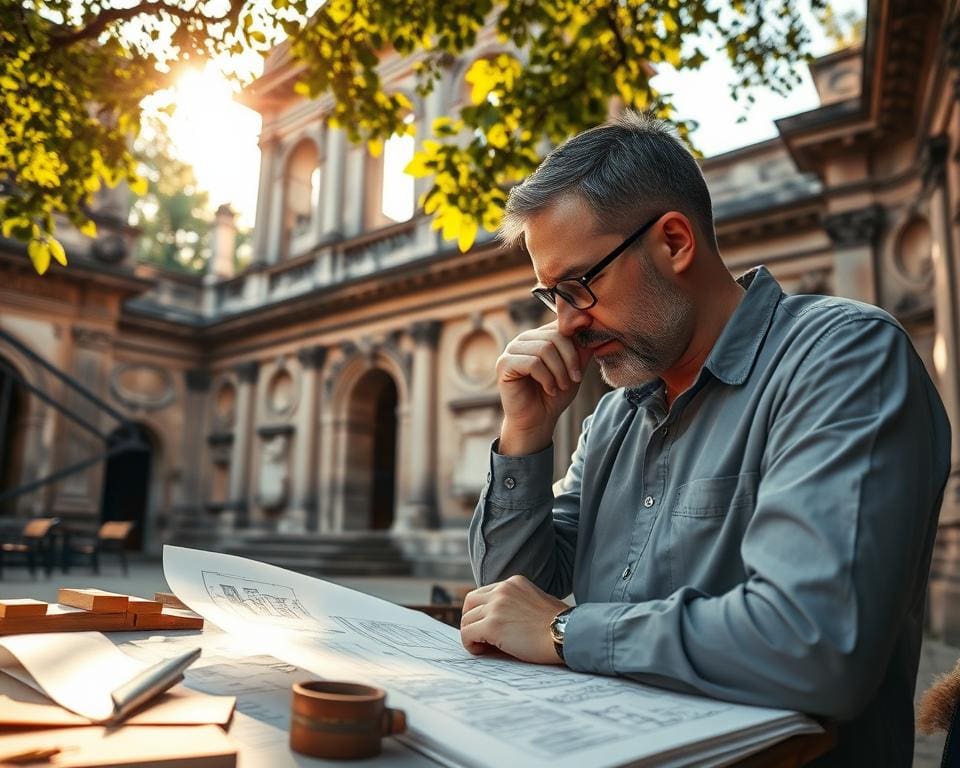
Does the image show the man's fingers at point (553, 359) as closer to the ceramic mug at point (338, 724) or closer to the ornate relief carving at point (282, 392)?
the ceramic mug at point (338, 724)

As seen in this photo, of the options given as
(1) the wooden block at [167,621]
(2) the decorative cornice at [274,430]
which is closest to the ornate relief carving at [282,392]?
(2) the decorative cornice at [274,430]

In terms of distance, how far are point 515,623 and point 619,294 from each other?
2.26ft

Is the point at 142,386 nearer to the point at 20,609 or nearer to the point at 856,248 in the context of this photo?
the point at 856,248

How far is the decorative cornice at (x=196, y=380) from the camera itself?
21.4 meters

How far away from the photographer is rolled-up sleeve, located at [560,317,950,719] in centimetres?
113

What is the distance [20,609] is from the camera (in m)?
1.39

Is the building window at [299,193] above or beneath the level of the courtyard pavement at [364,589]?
above

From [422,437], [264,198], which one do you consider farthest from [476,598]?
[264,198]

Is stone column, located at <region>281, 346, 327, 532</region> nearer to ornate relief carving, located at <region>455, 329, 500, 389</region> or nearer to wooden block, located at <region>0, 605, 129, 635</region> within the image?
ornate relief carving, located at <region>455, 329, 500, 389</region>

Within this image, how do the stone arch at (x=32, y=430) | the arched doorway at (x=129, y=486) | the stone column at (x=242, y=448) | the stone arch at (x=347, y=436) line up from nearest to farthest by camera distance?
the stone arch at (x=32, y=430) → the stone arch at (x=347, y=436) → the stone column at (x=242, y=448) → the arched doorway at (x=129, y=486)

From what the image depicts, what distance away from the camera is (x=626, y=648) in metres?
1.29

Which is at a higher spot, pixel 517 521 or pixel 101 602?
pixel 517 521

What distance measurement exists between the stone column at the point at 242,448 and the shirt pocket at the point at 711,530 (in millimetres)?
19566

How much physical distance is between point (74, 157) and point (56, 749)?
5.27 metres
